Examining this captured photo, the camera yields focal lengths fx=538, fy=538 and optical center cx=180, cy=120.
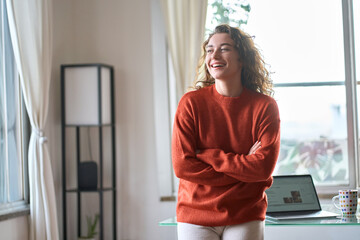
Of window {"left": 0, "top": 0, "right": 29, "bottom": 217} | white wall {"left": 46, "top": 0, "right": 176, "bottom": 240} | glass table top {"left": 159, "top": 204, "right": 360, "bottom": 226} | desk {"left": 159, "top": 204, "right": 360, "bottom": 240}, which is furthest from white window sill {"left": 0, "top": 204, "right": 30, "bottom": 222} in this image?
desk {"left": 159, "top": 204, "right": 360, "bottom": 240}

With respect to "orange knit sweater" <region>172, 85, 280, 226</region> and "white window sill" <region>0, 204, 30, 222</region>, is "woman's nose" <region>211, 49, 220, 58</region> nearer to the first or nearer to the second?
"orange knit sweater" <region>172, 85, 280, 226</region>

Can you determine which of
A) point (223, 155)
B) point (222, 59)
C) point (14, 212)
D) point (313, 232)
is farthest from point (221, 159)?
point (313, 232)

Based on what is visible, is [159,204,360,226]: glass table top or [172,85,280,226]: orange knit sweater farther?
[159,204,360,226]: glass table top

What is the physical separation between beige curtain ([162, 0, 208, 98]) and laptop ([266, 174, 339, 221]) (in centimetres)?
134

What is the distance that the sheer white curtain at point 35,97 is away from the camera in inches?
139

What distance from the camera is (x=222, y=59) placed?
2.08m

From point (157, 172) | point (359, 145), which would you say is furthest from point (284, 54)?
point (157, 172)

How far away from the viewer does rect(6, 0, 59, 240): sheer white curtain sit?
3533mm

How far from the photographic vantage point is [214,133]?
6.75ft

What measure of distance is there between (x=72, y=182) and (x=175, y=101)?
1024 millimetres

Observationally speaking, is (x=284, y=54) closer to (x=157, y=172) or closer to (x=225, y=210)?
(x=157, y=172)

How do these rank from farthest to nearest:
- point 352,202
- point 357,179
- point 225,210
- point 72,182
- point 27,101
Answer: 1. point 72,182
2. point 357,179
3. point 27,101
4. point 352,202
5. point 225,210

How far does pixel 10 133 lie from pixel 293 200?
1.95m

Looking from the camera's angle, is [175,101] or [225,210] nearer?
[225,210]
